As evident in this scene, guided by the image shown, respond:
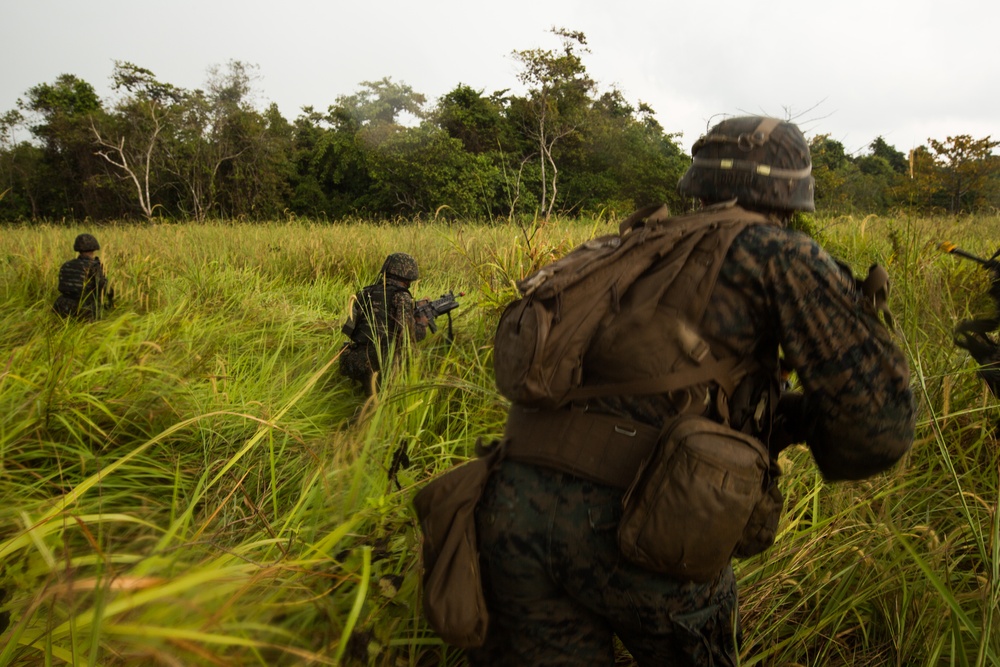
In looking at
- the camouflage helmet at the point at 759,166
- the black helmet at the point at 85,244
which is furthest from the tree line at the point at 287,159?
the camouflage helmet at the point at 759,166

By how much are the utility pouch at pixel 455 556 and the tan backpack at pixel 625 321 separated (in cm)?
23

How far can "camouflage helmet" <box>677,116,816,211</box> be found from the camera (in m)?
1.18

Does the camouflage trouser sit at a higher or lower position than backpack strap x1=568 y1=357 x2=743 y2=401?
lower

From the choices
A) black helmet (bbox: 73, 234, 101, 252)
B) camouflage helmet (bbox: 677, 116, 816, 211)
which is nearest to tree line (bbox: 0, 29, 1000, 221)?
black helmet (bbox: 73, 234, 101, 252)

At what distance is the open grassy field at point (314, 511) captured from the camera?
40.4 inches

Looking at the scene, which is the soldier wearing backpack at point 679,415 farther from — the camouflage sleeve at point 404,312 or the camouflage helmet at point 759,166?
the camouflage sleeve at point 404,312

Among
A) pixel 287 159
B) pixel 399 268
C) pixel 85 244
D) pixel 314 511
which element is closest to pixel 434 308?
pixel 399 268

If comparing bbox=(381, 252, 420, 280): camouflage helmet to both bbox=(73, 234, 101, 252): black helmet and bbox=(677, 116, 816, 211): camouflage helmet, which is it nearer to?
bbox=(73, 234, 101, 252): black helmet

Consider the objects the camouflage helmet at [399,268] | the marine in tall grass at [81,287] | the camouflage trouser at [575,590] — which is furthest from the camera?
the marine in tall grass at [81,287]

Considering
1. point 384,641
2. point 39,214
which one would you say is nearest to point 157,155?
point 39,214

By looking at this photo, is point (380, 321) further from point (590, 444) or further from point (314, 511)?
point (590, 444)

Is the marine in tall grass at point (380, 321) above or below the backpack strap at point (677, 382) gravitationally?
below

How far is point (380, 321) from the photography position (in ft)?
13.1

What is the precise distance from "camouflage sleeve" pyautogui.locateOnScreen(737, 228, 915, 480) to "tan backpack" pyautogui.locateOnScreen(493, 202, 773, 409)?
0.33 ft
